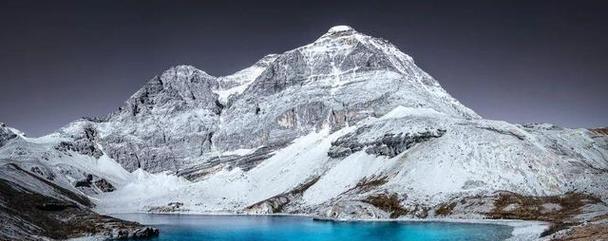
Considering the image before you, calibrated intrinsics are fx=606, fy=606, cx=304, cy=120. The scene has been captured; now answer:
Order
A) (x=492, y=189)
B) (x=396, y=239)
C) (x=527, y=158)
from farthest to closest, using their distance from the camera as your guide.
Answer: (x=527, y=158) < (x=492, y=189) < (x=396, y=239)

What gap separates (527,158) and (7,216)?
15571 cm

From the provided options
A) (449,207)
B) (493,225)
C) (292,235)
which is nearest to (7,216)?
(292,235)

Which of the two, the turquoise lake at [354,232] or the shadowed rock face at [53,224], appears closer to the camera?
the shadowed rock face at [53,224]

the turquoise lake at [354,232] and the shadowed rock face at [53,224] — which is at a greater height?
the shadowed rock face at [53,224]

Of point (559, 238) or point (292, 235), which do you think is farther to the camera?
point (292, 235)

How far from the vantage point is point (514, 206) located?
159125 millimetres

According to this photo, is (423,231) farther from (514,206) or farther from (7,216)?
(7,216)

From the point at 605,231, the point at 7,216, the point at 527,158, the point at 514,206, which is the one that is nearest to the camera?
the point at 605,231

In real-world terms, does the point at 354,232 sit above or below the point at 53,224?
below

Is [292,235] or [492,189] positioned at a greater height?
[492,189]

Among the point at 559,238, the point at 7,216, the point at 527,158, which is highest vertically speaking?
the point at 527,158

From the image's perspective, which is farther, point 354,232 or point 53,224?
point 354,232

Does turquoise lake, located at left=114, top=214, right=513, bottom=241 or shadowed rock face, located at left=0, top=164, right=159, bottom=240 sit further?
turquoise lake, located at left=114, top=214, right=513, bottom=241

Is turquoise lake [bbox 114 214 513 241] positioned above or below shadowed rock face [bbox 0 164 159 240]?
below
